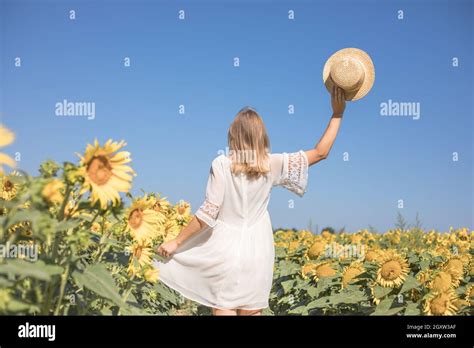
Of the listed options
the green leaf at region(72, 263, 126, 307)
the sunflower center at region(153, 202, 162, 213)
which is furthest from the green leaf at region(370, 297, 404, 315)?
the green leaf at region(72, 263, 126, 307)

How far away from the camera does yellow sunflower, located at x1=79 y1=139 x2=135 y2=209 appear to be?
2410mm

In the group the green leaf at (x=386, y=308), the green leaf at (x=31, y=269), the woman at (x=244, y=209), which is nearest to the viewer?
the green leaf at (x=31, y=269)

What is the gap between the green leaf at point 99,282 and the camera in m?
2.46

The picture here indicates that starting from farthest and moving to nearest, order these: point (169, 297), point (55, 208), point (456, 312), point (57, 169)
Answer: point (169, 297) → point (456, 312) → point (55, 208) → point (57, 169)

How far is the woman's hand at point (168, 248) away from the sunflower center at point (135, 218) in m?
0.89

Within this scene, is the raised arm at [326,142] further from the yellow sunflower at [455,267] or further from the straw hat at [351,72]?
the yellow sunflower at [455,267]

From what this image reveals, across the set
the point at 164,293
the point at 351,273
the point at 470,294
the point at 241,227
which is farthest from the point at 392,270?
the point at 164,293

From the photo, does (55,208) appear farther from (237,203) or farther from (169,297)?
(169,297)

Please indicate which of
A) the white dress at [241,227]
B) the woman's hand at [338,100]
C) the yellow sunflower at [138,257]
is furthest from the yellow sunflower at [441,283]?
the yellow sunflower at [138,257]

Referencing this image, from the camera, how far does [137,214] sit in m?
3.02

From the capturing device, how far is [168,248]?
3.91 metres

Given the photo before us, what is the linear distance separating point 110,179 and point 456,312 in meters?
2.42
